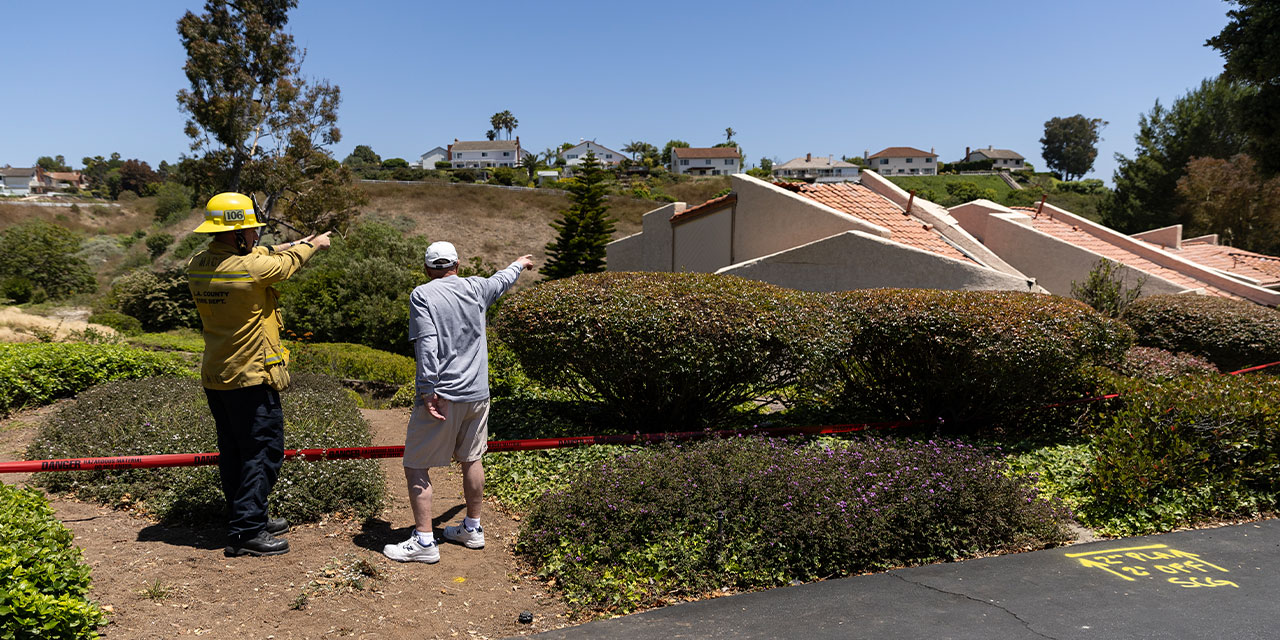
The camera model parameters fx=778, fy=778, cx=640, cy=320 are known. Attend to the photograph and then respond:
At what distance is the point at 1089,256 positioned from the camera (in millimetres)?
16438

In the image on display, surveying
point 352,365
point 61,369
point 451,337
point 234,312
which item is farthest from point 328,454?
point 352,365

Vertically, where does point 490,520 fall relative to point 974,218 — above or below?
below

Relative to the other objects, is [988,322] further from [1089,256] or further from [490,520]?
[1089,256]

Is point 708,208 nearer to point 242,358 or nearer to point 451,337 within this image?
point 451,337

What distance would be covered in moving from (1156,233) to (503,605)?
80.5 ft

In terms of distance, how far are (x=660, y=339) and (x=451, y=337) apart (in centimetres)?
228

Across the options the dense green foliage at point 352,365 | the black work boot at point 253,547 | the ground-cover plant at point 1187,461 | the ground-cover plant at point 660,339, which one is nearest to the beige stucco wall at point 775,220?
the dense green foliage at point 352,365

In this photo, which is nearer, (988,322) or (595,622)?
(595,622)

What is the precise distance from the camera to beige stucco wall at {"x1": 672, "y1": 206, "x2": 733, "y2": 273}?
17547 mm

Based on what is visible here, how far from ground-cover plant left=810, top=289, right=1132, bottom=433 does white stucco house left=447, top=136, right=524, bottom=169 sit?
116 meters

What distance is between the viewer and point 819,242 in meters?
13.7

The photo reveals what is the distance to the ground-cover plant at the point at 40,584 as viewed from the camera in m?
3.05

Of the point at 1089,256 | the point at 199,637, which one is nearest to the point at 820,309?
the point at 199,637

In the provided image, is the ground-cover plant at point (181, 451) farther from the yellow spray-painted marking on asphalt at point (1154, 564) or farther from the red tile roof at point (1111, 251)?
the red tile roof at point (1111, 251)
